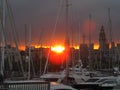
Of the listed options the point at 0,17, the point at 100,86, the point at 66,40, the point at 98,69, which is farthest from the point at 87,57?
the point at 0,17

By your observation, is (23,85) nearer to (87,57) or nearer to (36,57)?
(36,57)

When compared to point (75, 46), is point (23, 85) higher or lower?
lower

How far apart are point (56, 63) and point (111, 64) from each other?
11031 mm

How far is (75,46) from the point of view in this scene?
204 ft

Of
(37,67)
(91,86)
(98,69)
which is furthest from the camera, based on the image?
(98,69)

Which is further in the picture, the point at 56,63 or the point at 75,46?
the point at 56,63

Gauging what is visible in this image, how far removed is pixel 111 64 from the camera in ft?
225

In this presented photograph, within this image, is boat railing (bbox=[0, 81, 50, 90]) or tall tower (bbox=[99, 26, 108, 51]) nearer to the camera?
boat railing (bbox=[0, 81, 50, 90])

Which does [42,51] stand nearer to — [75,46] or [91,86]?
[75,46]

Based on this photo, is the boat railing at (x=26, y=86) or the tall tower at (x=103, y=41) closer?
the boat railing at (x=26, y=86)

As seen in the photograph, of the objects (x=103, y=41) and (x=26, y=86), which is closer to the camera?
(x=26, y=86)

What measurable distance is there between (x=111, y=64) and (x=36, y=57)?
15.0m

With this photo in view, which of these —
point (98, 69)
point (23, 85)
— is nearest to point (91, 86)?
point (23, 85)

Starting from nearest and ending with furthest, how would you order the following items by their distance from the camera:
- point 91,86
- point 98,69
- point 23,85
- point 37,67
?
point 23,85 < point 91,86 < point 37,67 < point 98,69
